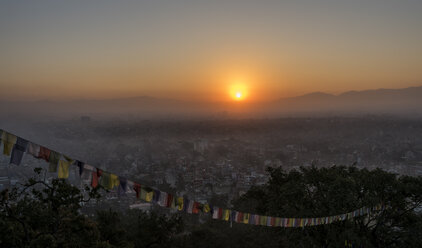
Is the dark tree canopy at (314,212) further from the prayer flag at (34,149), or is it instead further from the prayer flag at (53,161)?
the prayer flag at (34,149)

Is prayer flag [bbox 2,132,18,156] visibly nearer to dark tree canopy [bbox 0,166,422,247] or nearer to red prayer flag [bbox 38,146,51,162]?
red prayer flag [bbox 38,146,51,162]

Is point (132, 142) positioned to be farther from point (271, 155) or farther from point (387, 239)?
point (387, 239)

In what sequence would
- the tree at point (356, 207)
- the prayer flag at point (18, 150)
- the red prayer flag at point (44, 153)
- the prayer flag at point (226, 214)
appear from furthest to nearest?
the tree at point (356, 207) → the prayer flag at point (226, 214) → the red prayer flag at point (44, 153) → the prayer flag at point (18, 150)

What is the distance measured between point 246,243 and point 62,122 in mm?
84021

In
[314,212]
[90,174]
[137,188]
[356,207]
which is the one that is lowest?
[314,212]

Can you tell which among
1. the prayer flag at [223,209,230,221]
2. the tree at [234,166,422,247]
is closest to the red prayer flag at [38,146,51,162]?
the prayer flag at [223,209,230,221]

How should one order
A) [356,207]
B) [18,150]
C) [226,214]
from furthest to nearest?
1. [356,207]
2. [226,214]
3. [18,150]

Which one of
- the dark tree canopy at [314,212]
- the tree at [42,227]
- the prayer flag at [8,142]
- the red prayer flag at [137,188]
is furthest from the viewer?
the dark tree canopy at [314,212]

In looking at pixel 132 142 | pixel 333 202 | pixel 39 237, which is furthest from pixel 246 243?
pixel 132 142

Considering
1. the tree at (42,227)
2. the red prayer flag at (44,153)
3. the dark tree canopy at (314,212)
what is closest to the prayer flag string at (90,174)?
the red prayer flag at (44,153)

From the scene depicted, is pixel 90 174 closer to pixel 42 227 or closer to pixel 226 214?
pixel 226 214

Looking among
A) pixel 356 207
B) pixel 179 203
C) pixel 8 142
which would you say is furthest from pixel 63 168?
pixel 356 207

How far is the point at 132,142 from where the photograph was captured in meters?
81.9

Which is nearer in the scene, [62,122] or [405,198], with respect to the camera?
[405,198]
